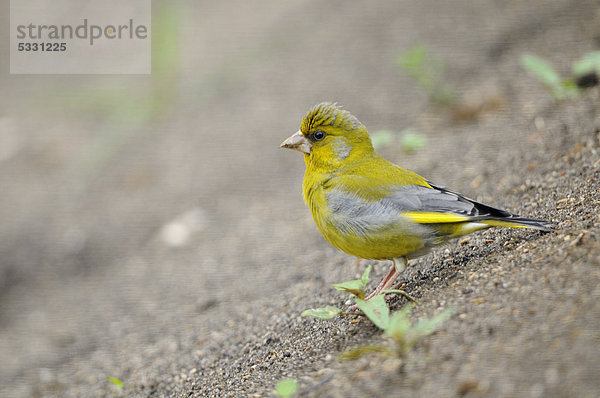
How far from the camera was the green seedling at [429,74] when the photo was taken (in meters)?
6.04

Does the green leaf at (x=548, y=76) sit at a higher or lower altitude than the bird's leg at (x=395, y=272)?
higher

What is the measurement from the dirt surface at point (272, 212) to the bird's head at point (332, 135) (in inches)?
35.4

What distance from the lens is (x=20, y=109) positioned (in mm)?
9227

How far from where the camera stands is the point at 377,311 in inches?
112

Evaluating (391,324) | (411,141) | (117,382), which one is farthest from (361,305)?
(411,141)

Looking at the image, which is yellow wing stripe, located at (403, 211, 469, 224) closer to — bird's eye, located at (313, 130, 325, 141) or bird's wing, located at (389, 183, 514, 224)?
bird's wing, located at (389, 183, 514, 224)

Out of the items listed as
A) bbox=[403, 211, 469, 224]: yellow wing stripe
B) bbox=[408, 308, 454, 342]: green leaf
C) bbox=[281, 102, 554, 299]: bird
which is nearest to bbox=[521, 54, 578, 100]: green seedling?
bbox=[281, 102, 554, 299]: bird

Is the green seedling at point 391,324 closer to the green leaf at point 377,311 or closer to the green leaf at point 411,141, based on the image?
the green leaf at point 377,311

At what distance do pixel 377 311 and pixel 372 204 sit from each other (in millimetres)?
780

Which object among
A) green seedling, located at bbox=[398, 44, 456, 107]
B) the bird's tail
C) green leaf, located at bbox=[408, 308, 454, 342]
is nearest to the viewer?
green leaf, located at bbox=[408, 308, 454, 342]

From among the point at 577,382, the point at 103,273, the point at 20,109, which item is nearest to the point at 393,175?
the point at 577,382

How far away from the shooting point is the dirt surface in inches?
103

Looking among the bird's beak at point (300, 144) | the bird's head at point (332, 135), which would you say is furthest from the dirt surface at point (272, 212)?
the bird's beak at point (300, 144)
